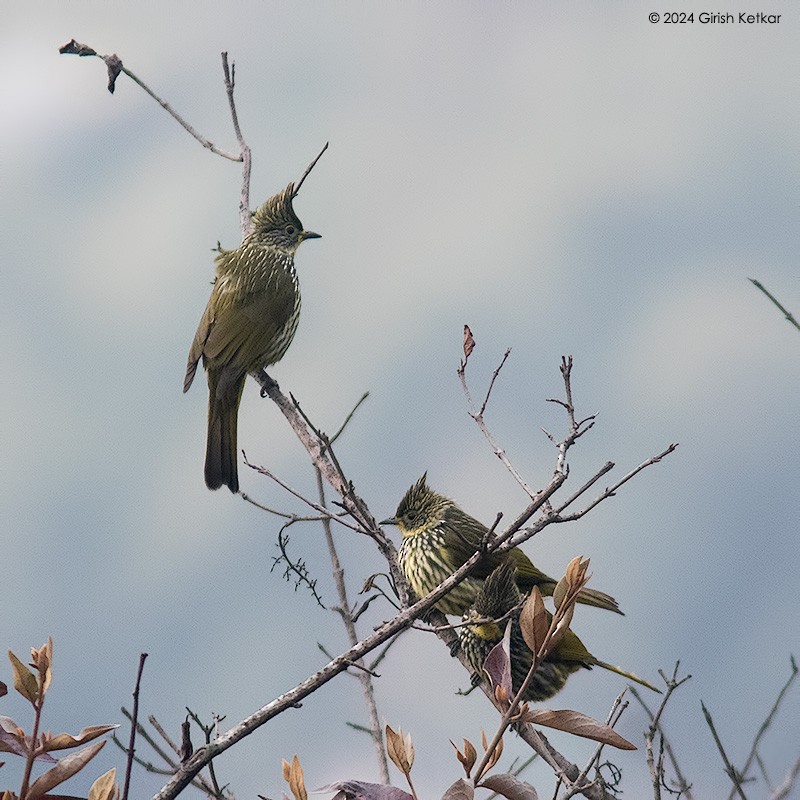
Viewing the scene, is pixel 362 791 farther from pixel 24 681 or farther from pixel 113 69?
pixel 113 69

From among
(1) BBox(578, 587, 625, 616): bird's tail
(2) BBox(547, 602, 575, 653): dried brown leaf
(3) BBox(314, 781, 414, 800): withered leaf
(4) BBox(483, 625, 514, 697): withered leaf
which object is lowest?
(3) BBox(314, 781, 414, 800): withered leaf

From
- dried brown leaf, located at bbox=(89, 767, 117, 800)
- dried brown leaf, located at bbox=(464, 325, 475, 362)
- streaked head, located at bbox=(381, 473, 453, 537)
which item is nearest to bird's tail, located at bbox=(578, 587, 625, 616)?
streaked head, located at bbox=(381, 473, 453, 537)

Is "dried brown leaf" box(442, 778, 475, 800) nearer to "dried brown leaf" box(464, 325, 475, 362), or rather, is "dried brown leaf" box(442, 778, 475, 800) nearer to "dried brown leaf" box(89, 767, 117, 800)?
"dried brown leaf" box(89, 767, 117, 800)

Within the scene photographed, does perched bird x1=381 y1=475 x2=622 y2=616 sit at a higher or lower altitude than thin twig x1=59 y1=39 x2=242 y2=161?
lower

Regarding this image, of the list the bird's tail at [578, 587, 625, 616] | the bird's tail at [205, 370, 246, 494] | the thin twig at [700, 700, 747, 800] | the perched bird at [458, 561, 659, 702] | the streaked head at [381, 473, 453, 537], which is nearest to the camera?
the thin twig at [700, 700, 747, 800]

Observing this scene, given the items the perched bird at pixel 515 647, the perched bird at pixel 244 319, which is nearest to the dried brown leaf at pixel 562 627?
the perched bird at pixel 515 647

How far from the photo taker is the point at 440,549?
471cm

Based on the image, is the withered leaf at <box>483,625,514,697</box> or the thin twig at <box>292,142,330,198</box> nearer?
the withered leaf at <box>483,625,514,697</box>

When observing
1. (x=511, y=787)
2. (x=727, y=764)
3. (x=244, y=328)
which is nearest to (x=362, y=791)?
(x=511, y=787)

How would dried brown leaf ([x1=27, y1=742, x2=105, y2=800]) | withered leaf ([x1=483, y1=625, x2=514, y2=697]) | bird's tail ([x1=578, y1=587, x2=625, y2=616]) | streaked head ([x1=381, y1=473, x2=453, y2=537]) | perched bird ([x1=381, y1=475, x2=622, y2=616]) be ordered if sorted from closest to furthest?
dried brown leaf ([x1=27, y1=742, x2=105, y2=800])
withered leaf ([x1=483, y1=625, x2=514, y2=697])
bird's tail ([x1=578, y1=587, x2=625, y2=616])
perched bird ([x1=381, y1=475, x2=622, y2=616])
streaked head ([x1=381, y1=473, x2=453, y2=537])

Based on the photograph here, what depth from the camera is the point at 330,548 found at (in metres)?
3.51

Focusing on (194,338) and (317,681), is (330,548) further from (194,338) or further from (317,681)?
(194,338)

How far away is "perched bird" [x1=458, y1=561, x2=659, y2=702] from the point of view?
337 cm

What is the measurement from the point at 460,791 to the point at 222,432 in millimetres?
4260
